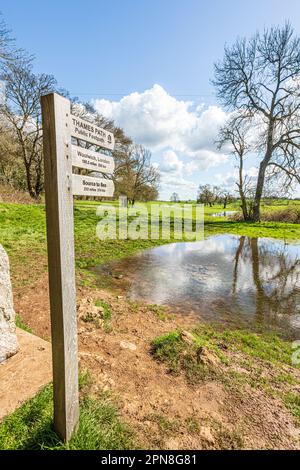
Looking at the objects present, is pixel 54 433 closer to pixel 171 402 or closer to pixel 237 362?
pixel 171 402

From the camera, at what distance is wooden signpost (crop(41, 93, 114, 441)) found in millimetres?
1678

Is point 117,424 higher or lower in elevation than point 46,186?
lower

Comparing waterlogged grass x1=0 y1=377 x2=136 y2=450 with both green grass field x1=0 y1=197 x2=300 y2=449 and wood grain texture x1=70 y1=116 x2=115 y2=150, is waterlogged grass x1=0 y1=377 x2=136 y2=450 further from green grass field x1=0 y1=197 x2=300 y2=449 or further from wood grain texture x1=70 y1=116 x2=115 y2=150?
wood grain texture x1=70 y1=116 x2=115 y2=150

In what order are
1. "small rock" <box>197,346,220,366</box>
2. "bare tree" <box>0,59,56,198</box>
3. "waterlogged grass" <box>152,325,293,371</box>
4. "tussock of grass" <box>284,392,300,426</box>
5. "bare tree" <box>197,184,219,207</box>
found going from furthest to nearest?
"bare tree" <box>197,184,219,207</box> < "bare tree" <box>0,59,56,198</box> < "waterlogged grass" <box>152,325,293,371</box> < "small rock" <box>197,346,220,366</box> < "tussock of grass" <box>284,392,300,426</box>

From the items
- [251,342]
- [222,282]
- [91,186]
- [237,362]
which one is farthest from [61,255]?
[222,282]

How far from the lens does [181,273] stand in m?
7.72

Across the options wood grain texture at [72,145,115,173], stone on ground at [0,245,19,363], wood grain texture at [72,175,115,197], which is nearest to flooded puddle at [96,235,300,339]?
stone on ground at [0,245,19,363]

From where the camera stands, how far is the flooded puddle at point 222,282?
199 inches

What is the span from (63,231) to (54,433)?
1.65 meters

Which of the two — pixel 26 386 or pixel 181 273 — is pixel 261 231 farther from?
pixel 26 386

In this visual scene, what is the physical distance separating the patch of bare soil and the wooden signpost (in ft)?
2.19

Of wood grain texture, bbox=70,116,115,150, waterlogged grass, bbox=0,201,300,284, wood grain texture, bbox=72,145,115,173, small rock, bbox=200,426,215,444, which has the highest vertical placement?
wood grain texture, bbox=70,116,115,150

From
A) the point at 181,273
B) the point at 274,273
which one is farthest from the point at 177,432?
the point at 274,273
